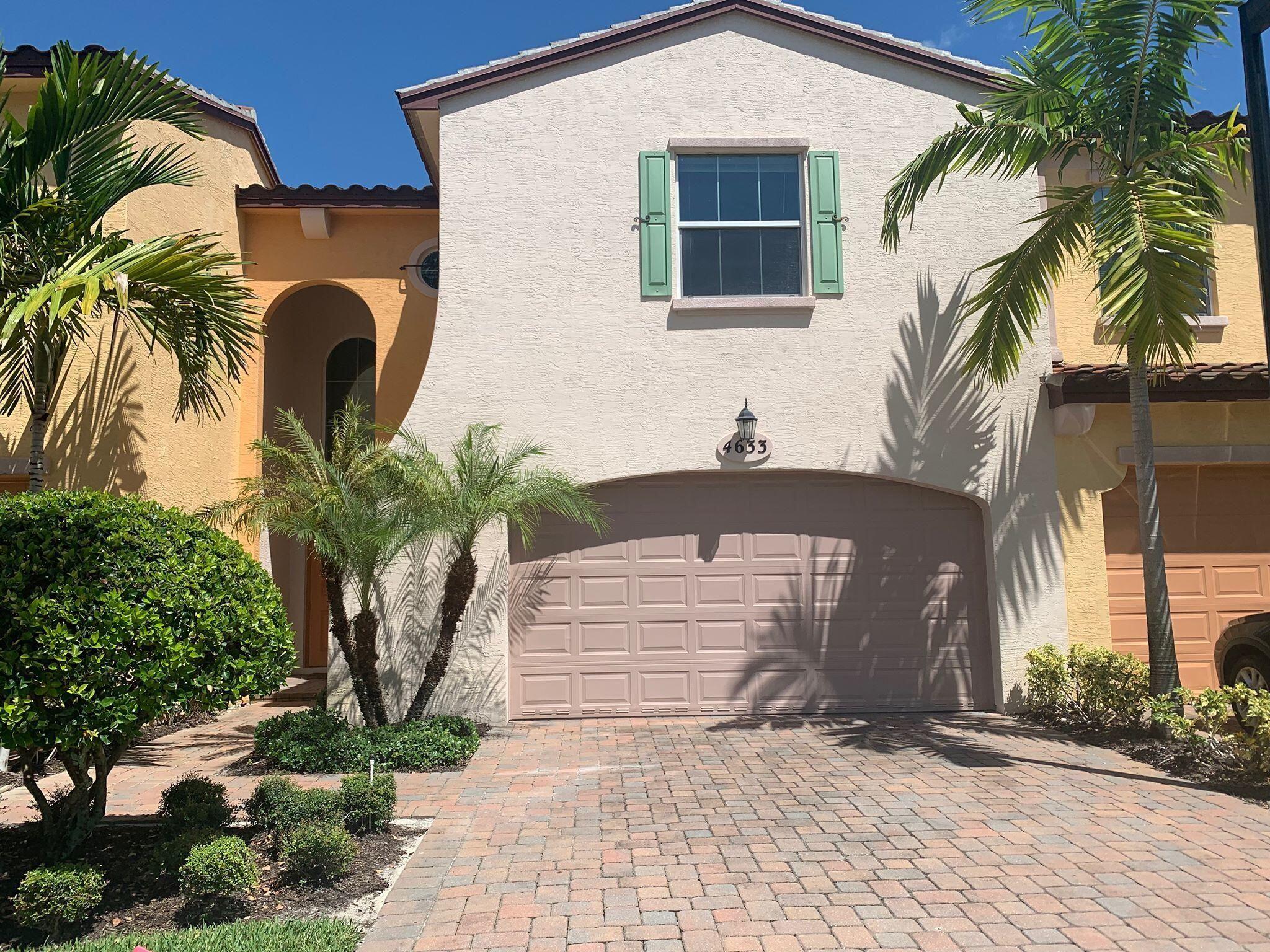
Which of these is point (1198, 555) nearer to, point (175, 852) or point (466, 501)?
point (466, 501)

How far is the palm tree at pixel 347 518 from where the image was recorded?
7.92 meters

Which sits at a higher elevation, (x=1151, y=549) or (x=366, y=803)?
(x=1151, y=549)

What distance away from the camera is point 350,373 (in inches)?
527

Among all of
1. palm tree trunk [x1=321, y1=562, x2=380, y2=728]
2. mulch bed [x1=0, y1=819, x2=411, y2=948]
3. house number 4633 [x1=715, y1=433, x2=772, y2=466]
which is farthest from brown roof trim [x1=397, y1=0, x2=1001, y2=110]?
mulch bed [x1=0, y1=819, x2=411, y2=948]

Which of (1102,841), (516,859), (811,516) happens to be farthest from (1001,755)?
(516,859)

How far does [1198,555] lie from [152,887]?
33.3 ft

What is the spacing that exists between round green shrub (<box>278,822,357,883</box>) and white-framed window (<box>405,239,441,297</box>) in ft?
25.2

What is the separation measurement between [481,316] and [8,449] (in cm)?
466

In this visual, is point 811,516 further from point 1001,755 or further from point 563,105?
point 563,105

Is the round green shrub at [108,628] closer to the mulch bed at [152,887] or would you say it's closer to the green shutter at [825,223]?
the mulch bed at [152,887]

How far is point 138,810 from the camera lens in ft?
20.8

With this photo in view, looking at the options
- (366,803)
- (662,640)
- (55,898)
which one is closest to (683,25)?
(662,640)

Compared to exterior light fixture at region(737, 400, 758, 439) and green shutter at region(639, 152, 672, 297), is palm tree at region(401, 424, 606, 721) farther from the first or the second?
green shutter at region(639, 152, 672, 297)

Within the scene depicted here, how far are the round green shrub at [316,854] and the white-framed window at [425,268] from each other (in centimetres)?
770
